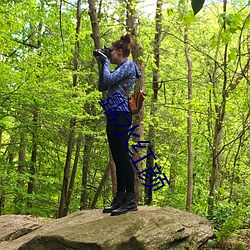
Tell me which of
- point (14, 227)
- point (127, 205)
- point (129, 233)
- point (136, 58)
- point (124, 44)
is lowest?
point (14, 227)

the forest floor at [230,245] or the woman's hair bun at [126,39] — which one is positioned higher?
the woman's hair bun at [126,39]

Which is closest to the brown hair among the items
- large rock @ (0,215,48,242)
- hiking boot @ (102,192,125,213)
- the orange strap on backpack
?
the orange strap on backpack

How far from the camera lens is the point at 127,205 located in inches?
163

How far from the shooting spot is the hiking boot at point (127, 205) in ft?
13.4

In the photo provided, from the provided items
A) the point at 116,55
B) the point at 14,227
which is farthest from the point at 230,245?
the point at 14,227

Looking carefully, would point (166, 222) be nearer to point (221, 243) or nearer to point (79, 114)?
point (221, 243)

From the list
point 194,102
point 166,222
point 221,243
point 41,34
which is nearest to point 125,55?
point 166,222

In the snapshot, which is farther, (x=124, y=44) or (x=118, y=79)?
(x=124, y=44)

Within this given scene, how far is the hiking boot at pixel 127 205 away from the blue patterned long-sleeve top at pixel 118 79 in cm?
101

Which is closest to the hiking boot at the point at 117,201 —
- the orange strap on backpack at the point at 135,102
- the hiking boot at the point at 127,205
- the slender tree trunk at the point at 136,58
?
the hiking boot at the point at 127,205

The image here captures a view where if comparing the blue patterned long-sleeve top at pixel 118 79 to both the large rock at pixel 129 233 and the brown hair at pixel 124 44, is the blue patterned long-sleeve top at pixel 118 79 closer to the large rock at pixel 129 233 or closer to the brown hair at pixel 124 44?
the brown hair at pixel 124 44

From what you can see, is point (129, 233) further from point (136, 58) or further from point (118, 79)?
point (136, 58)

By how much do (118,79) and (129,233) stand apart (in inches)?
63.1

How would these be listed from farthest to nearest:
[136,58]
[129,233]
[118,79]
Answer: [136,58], [118,79], [129,233]
